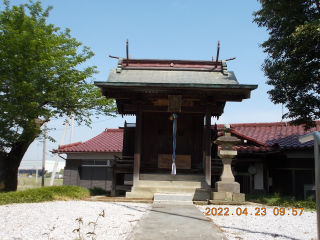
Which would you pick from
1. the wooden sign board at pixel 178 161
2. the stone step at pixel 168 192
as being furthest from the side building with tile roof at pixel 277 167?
the stone step at pixel 168 192

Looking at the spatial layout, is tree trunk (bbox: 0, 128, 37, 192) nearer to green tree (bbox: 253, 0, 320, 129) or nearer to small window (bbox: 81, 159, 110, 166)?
small window (bbox: 81, 159, 110, 166)

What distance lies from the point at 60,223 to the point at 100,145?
49.3ft

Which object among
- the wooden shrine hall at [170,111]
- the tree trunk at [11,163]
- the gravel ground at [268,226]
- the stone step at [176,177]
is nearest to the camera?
the gravel ground at [268,226]

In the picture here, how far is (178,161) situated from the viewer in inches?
502

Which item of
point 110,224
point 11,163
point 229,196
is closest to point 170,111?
point 229,196

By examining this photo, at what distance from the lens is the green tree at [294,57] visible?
10.4 m

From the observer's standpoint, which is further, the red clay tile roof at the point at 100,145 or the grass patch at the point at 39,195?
the red clay tile roof at the point at 100,145

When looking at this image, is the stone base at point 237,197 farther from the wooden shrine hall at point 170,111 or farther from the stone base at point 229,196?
the wooden shrine hall at point 170,111

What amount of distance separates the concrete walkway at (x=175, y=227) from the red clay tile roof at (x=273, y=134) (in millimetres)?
8743

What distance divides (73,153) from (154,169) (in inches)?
356

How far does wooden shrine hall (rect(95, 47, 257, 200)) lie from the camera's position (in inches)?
416

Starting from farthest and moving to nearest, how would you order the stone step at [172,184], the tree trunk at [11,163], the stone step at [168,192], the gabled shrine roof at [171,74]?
the tree trunk at [11,163] → the stone step at [172,184] → the gabled shrine roof at [171,74] → the stone step at [168,192]

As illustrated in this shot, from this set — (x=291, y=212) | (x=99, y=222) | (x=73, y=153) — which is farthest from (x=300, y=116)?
(x=73, y=153)

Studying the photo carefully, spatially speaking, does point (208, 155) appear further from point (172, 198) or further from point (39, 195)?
point (39, 195)
